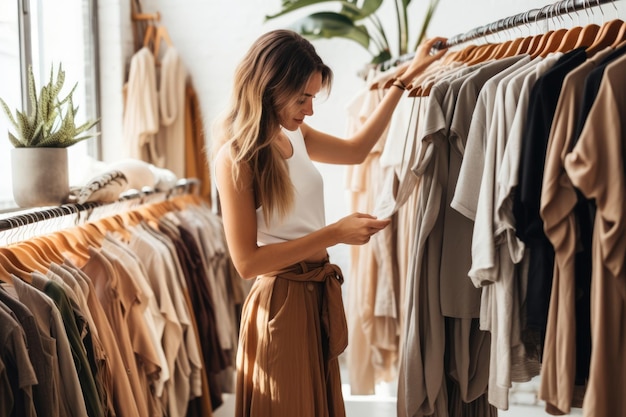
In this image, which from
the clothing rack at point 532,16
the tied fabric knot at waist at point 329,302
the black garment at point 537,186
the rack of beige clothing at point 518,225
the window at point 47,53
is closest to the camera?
the rack of beige clothing at point 518,225

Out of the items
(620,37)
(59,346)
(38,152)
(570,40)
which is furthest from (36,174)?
(620,37)

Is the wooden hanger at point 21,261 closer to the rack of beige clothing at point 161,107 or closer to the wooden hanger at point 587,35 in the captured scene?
the wooden hanger at point 587,35

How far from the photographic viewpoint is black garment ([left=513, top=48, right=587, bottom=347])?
1.59 meters

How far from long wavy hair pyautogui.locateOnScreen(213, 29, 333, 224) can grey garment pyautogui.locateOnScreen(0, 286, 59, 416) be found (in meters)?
0.65

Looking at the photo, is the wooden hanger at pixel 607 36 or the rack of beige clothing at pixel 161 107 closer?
the wooden hanger at pixel 607 36

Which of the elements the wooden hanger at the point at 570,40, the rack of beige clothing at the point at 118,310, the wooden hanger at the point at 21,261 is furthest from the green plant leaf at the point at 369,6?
the wooden hanger at the point at 21,261

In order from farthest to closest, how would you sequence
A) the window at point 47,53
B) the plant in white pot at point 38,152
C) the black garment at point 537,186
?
the window at point 47,53, the plant in white pot at point 38,152, the black garment at point 537,186

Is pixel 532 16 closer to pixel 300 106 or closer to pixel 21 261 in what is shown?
pixel 300 106

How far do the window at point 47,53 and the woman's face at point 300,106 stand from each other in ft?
3.13

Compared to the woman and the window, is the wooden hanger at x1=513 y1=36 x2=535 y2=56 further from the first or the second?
the window

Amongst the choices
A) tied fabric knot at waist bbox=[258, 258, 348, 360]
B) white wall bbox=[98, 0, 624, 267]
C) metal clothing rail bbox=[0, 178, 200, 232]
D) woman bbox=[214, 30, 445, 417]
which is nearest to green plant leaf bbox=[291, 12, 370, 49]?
white wall bbox=[98, 0, 624, 267]

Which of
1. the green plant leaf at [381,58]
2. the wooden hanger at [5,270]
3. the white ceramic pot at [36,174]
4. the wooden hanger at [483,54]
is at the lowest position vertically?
the wooden hanger at [5,270]

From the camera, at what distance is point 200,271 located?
3.28m

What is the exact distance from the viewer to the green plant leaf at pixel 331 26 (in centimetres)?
337
